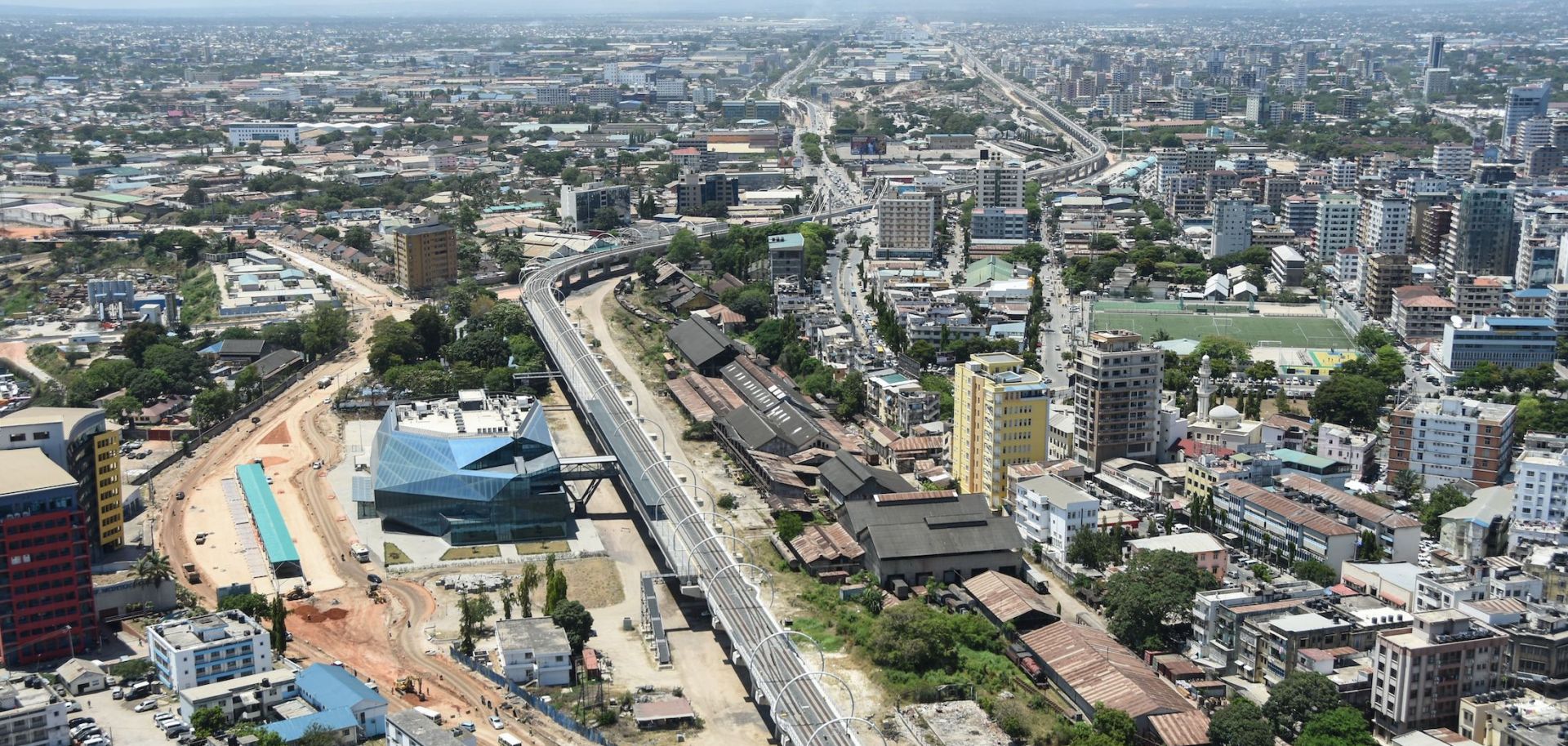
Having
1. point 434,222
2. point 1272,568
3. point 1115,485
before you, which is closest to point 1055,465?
point 1115,485

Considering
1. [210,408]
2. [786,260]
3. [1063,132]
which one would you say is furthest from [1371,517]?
[1063,132]

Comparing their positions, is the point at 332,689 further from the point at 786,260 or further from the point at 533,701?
the point at 786,260

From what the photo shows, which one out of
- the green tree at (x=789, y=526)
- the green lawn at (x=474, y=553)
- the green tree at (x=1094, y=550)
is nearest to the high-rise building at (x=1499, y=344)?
the green tree at (x=1094, y=550)

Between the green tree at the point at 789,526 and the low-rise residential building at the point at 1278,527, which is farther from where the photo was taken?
the green tree at the point at 789,526

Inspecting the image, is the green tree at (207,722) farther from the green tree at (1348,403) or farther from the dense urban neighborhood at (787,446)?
the green tree at (1348,403)

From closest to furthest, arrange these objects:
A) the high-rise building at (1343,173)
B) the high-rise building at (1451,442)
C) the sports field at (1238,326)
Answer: the high-rise building at (1451,442)
the sports field at (1238,326)
the high-rise building at (1343,173)

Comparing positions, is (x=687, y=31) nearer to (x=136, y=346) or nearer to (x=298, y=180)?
(x=298, y=180)

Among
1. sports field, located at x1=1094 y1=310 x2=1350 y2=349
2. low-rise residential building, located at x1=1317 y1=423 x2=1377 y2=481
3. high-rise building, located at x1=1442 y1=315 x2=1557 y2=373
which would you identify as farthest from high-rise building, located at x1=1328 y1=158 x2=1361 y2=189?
low-rise residential building, located at x1=1317 y1=423 x2=1377 y2=481
